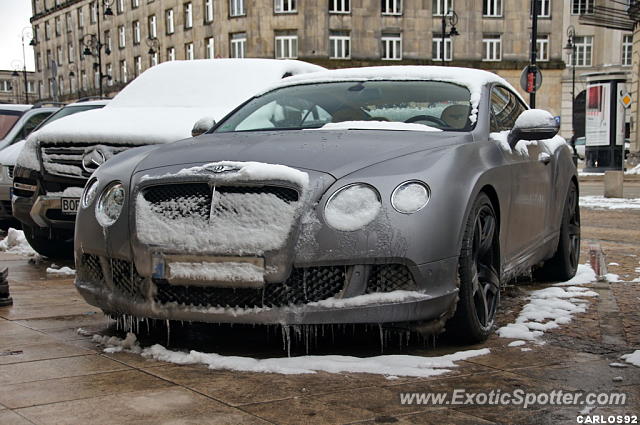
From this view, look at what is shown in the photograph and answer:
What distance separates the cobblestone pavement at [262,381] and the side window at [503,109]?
1.12m

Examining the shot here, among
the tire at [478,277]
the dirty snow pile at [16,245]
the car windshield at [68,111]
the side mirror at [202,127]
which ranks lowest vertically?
the dirty snow pile at [16,245]

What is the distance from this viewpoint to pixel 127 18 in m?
61.9

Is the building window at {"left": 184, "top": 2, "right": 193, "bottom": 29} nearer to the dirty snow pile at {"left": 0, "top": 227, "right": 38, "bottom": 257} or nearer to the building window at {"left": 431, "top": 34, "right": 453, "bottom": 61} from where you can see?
the building window at {"left": 431, "top": 34, "right": 453, "bottom": 61}

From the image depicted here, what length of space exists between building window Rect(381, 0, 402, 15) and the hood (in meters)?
47.4

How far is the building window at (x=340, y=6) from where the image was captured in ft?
163

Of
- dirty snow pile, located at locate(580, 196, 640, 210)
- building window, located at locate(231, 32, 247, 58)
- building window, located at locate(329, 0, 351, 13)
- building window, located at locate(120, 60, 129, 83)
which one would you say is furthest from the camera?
building window, located at locate(120, 60, 129, 83)

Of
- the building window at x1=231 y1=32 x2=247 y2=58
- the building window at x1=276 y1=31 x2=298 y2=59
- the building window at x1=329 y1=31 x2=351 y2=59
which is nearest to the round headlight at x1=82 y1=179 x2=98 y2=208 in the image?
the building window at x1=276 y1=31 x2=298 y2=59

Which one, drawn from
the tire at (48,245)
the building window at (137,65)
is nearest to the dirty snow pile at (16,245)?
the tire at (48,245)

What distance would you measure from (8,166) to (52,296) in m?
4.98

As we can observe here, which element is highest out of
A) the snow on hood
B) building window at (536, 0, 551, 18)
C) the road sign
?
building window at (536, 0, 551, 18)

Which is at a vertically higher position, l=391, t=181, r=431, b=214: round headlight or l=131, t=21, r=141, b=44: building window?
l=131, t=21, r=141, b=44: building window

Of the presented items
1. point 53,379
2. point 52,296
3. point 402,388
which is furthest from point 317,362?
point 52,296

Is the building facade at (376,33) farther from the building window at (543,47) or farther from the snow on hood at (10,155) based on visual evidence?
the snow on hood at (10,155)

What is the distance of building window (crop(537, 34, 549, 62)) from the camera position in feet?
171
